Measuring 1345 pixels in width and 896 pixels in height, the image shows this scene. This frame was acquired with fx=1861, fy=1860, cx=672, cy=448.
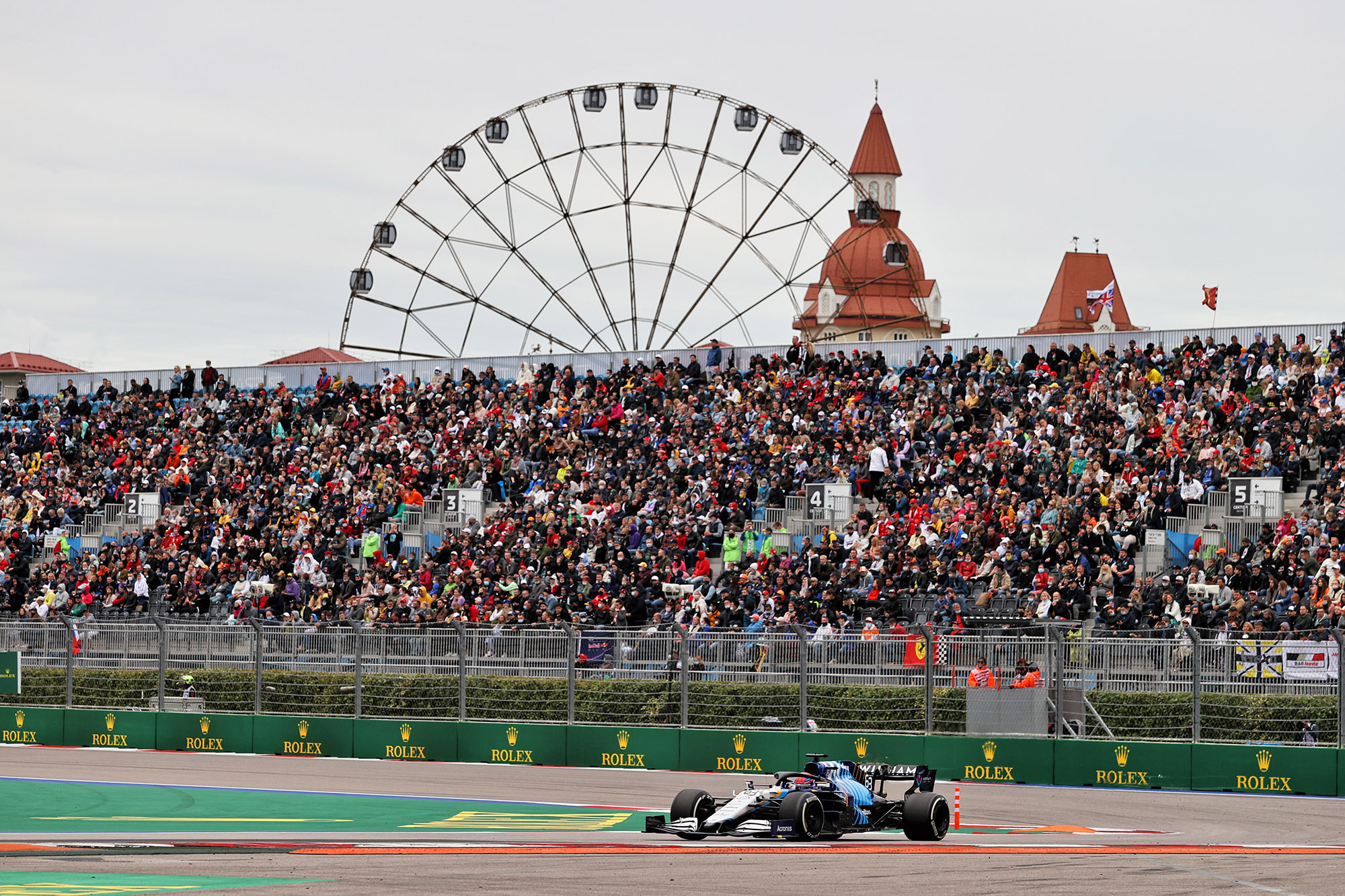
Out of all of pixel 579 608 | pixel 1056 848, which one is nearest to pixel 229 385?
pixel 579 608

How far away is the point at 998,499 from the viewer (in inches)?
1201

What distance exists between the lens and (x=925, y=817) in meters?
14.8

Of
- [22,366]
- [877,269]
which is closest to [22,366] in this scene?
[22,366]

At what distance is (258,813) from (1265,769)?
34.9 ft

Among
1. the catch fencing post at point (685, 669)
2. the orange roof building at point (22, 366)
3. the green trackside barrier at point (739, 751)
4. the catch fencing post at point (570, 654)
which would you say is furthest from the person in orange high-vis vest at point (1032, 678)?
the orange roof building at point (22, 366)

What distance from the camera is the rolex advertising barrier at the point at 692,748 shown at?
20.3 meters

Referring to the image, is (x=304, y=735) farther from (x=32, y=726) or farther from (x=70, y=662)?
(x=32, y=726)

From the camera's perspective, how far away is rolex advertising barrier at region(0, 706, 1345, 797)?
20281 mm

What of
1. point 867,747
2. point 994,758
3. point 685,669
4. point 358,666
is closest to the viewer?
point 994,758

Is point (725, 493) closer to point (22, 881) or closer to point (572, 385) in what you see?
point (572, 385)

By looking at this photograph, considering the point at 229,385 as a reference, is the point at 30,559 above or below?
below

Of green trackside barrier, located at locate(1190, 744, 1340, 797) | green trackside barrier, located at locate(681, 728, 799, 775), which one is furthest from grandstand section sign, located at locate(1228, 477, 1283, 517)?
green trackside barrier, located at locate(681, 728, 799, 775)

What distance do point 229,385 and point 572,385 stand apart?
10521mm

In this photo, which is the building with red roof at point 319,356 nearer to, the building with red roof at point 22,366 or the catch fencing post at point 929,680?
the building with red roof at point 22,366
